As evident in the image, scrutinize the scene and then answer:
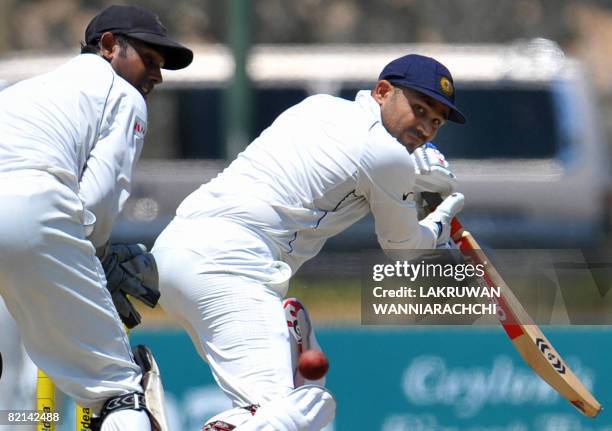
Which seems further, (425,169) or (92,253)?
(425,169)

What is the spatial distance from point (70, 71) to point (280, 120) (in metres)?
0.76

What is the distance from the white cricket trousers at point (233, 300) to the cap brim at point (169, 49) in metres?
0.49

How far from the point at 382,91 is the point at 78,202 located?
1.10 metres

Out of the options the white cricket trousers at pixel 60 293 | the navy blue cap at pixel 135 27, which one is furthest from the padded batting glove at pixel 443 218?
the white cricket trousers at pixel 60 293

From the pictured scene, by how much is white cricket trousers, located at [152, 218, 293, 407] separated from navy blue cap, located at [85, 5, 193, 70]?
1.81 ft

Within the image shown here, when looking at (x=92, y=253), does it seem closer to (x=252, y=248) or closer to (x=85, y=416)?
(x=252, y=248)

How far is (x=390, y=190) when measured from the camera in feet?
15.1

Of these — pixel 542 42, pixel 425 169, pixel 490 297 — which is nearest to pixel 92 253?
pixel 425 169

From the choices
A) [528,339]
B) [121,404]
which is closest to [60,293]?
[121,404]

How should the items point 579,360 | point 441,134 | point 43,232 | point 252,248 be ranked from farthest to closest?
Answer: point 441,134
point 579,360
point 252,248
point 43,232

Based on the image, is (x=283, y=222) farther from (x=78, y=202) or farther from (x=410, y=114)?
(x=78, y=202)

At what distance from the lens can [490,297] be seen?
5.60m

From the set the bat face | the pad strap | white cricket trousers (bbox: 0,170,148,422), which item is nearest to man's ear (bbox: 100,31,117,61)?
white cricket trousers (bbox: 0,170,148,422)

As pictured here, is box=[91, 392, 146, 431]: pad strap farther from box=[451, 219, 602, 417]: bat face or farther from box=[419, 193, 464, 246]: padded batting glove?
box=[451, 219, 602, 417]: bat face
